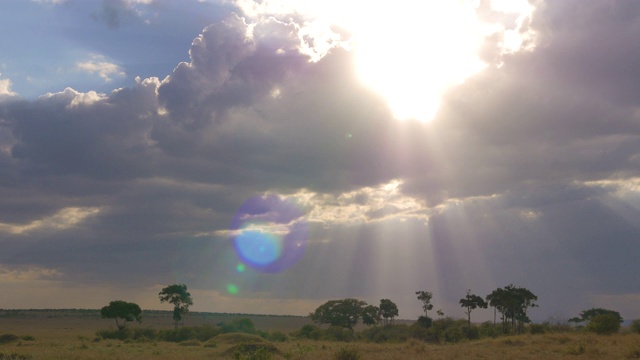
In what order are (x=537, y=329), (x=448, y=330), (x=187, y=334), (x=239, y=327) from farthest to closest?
(x=239, y=327), (x=187, y=334), (x=448, y=330), (x=537, y=329)

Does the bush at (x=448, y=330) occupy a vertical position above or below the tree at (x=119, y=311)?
below

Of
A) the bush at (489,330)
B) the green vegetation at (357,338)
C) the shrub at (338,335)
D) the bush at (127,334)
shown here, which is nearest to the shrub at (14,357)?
the green vegetation at (357,338)

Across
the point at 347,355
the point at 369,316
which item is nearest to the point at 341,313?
the point at 369,316

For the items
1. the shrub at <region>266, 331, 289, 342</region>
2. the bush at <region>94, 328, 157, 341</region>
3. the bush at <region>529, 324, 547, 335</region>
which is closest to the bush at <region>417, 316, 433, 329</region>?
the shrub at <region>266, 331, 289, 342</region>

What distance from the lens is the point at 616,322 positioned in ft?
178

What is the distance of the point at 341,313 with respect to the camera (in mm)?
120375

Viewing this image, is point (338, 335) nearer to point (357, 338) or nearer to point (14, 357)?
point (357, 338)

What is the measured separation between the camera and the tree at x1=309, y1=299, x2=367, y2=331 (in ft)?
392

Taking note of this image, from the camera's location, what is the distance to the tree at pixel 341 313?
392ft

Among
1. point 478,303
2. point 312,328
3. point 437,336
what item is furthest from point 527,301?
point 312,328

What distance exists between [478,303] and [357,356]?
66.6 meters

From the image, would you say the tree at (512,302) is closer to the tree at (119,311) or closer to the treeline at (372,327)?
the treeline at (372,327)

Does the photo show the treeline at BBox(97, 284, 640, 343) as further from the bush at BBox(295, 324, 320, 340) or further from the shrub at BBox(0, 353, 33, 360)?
the shrub at BBox(0, 353, 33, 360)

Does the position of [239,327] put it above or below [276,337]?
above
